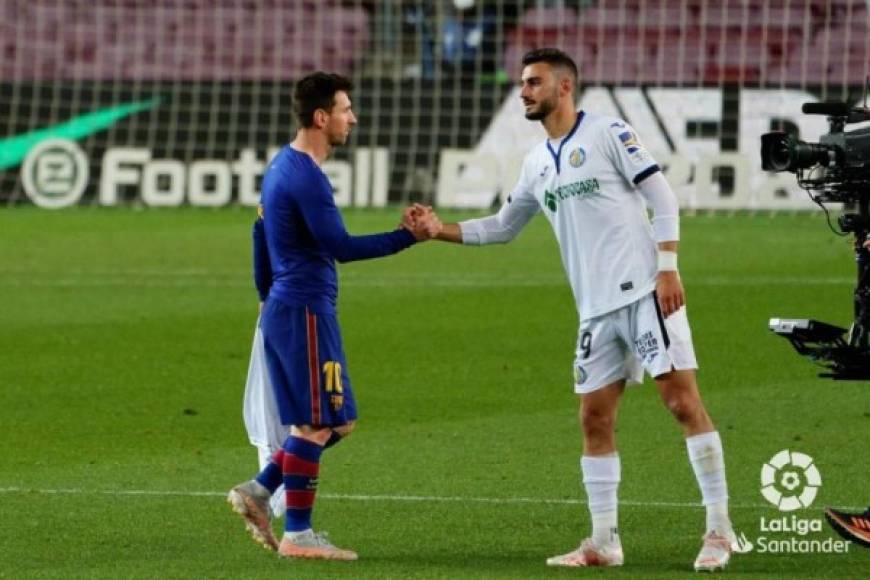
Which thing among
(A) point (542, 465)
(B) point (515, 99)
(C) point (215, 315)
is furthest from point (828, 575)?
(B) point (515, 99)

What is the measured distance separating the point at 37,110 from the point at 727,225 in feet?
29.4

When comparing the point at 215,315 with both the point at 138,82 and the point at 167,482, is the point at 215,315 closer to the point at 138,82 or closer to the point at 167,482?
the point at 167,482

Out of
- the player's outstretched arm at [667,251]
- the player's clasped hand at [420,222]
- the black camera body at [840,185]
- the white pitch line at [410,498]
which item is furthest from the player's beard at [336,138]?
the white pitch line at [410,498]

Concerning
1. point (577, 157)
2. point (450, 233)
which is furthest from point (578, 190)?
point (450, 233)

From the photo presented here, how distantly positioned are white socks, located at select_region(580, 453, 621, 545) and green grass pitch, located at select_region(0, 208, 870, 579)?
0.14 metres

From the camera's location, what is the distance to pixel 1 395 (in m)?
11.7

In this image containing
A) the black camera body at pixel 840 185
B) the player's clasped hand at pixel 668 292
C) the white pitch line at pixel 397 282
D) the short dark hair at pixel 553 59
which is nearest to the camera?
the black camera body at pixel 840 185

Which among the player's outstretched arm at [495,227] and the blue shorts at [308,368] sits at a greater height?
the player's outstretched arm at [495,227]

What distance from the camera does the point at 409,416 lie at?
11.0m

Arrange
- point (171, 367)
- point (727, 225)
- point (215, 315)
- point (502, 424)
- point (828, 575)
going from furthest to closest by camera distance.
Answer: point (727, 225)
point (215, 315)
point (171, 367)
point (502, 424)
point (828, 575)

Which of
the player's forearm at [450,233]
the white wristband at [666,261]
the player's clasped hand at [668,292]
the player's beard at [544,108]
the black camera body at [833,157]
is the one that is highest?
the player's beard at [544,108]

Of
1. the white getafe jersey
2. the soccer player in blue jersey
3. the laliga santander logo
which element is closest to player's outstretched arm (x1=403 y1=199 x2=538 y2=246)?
the soccer player in blue jersey

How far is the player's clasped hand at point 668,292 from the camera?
23.1ft

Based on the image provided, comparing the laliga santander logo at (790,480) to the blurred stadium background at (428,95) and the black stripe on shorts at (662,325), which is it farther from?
the blurred stadium background at (428,95)
